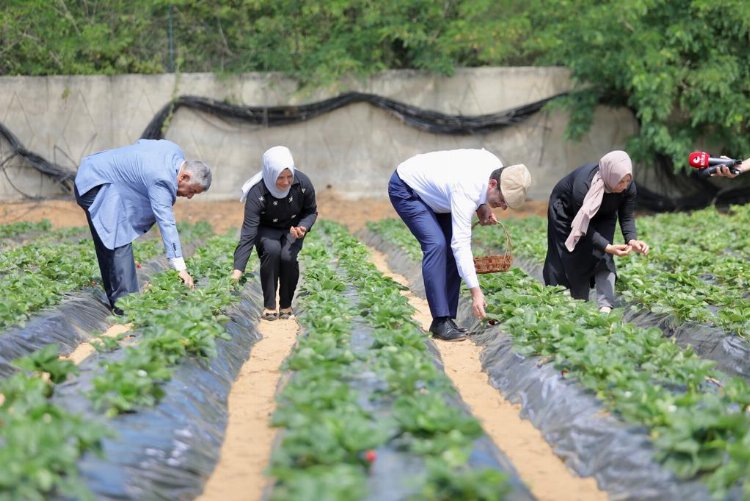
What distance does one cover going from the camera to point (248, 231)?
7.62 metres

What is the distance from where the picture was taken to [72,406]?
180 inches

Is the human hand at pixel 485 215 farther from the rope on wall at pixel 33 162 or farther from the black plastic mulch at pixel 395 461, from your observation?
the rope on wall at pixel 33 162

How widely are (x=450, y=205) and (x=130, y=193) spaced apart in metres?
2.45

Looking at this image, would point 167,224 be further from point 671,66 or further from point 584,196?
point 671,66

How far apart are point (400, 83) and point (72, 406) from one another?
A: 1518 cm

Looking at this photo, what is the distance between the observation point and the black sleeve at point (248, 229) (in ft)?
24.9

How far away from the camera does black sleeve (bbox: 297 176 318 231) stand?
7.79 meters

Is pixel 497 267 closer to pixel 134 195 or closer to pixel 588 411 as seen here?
pixel 588 411

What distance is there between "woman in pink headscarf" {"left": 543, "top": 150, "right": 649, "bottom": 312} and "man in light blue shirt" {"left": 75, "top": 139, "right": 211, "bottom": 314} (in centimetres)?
264

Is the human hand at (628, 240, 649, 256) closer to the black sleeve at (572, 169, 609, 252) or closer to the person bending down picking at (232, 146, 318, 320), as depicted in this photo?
the black sleeve at (572, 169, 609, 252)

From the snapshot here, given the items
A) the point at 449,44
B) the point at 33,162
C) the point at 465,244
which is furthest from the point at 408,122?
the point at 465,244

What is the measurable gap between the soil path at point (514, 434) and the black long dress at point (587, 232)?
3.16 feet

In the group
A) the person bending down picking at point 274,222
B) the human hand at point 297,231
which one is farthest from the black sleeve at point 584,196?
the human hand at point 297,231

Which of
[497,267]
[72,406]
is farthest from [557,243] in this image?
[72,406]
